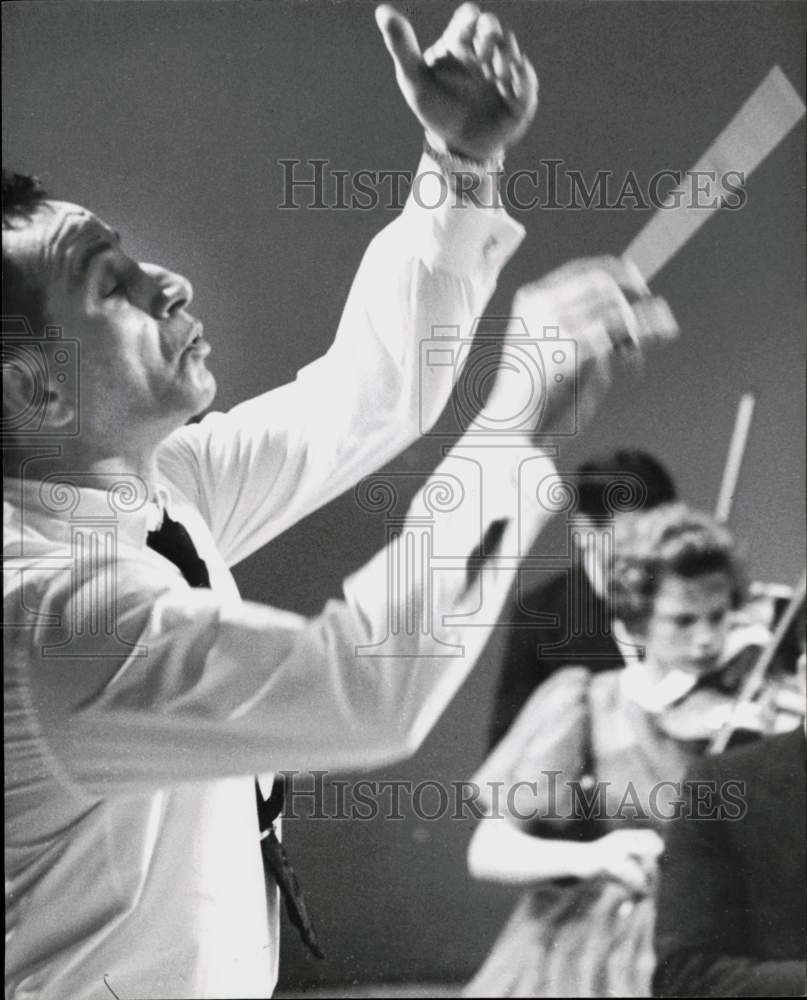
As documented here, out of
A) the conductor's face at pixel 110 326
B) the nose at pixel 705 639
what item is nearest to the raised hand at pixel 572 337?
the nose at pixel 705 639

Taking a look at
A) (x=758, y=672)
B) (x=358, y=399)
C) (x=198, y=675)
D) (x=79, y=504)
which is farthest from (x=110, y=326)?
(x=758, y=672)

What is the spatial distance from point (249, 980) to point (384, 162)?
1.35 metres

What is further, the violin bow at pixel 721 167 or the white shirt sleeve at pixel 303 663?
the violin bow at pixel 721 167

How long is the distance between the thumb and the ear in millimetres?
762

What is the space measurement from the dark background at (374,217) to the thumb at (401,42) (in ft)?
0.08

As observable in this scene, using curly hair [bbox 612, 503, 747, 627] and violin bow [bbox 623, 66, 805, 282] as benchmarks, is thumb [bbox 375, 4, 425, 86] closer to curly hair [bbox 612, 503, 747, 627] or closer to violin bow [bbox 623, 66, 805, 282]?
violin bow [bbox 623, 66, 805, 282]

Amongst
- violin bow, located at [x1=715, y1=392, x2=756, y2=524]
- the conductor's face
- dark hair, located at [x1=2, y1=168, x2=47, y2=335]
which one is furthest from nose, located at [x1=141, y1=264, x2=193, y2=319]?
violin bow, located at [x1=715, y1=392, x2=756, y2=524]

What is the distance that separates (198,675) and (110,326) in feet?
1.90

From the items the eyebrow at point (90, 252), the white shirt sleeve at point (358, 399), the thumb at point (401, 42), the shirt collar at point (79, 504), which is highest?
the thumb at point (401, 42)

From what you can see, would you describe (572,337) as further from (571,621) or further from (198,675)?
(198,675)

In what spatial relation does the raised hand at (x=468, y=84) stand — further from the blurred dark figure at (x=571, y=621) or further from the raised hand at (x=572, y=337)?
the blurred dark figure at (x=571, y=621)

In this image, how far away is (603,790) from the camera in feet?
5.71

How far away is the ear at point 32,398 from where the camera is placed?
173 cm

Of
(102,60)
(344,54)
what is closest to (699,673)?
(344,54)
